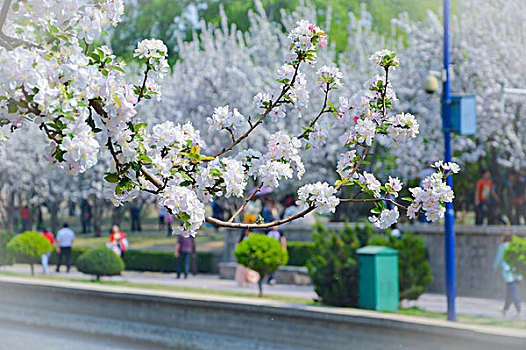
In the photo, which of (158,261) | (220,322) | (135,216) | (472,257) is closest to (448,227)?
(220,322)

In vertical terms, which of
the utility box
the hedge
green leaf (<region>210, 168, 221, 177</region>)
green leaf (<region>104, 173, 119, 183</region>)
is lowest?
the hedge

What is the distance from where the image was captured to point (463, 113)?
15.2 meters

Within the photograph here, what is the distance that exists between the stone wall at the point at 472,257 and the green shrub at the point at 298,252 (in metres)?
3.78

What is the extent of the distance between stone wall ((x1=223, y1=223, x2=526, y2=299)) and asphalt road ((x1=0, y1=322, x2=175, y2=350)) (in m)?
7.47

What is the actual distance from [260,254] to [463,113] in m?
5.09

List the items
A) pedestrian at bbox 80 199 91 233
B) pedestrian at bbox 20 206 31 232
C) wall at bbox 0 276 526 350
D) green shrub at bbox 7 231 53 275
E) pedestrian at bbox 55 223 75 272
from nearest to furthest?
wall at bbox 0 276 526 350 → green shrub at bbox 7 231 53 275 → pedestrian at bbox 55 223 75 272 → pedestrian at bbox 20 206 31 232 → pedestrian at bbox 80 199 91 233

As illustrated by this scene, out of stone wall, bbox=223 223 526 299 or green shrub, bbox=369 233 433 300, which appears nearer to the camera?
green shrub, bbox=369 233 433 300

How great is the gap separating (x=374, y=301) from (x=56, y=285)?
6947mm

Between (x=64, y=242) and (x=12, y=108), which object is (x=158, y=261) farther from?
(x=12, y=108)

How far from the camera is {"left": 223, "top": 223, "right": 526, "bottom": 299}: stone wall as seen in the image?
19.5m

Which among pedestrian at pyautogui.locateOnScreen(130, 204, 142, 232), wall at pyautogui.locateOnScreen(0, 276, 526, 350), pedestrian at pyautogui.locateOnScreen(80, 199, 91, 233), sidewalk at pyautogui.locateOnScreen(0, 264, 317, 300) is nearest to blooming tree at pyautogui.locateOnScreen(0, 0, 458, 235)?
wall at pyautogui.locateOnScreen(0, 276, 526, 350)

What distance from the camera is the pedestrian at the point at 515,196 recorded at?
26984 millimetres

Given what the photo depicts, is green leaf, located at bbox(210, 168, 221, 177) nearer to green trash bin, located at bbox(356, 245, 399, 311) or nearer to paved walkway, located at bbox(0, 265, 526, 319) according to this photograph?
green trash bin, located at bbox(356, 245, 399, 311)

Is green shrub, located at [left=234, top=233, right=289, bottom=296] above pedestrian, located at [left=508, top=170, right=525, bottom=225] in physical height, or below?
below
